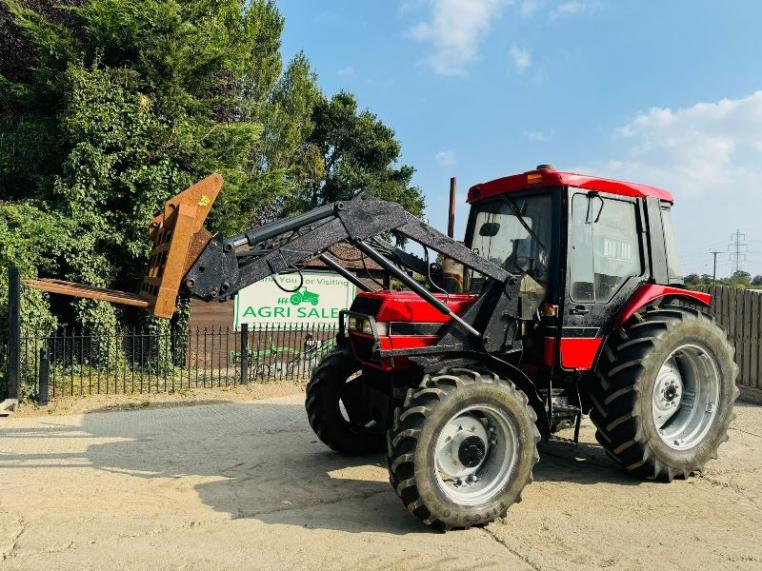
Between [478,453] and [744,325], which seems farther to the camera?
[744,325]

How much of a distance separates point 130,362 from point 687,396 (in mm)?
10169

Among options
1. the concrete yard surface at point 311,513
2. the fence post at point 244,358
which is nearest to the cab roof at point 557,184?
the concrete yard surface at point 311,513

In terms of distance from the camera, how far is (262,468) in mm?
5098

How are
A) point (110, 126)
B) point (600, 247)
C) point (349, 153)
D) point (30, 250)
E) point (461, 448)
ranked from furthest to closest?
point (349, 153) → point (110, 126) → point (30, 250) → point (600, 247) → point (461, 448)

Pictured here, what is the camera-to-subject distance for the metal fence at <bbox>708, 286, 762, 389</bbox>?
8.80 m

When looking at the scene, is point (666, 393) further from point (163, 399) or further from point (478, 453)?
point (163, 399)

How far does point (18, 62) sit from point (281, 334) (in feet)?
28.9

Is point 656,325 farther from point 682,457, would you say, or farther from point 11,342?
point 11,342

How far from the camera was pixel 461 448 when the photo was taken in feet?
12.9

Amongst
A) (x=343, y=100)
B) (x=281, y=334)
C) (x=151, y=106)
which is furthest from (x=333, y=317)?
(x=343, y=100)

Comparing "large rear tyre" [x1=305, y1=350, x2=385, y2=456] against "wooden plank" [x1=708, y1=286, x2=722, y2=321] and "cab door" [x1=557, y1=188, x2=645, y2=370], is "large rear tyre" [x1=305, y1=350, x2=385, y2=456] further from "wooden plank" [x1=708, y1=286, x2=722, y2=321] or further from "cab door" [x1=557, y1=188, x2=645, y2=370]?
"wooden plank" [x1=708, y1=286, x2=722, y2=321]

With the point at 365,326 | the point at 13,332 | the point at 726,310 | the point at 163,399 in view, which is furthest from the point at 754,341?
the point at 13,332

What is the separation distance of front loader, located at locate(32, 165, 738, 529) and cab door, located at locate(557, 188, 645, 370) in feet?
0.05

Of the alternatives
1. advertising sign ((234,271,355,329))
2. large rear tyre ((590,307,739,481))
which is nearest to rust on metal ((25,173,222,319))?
large rear tyre ((590,307,739,481))
